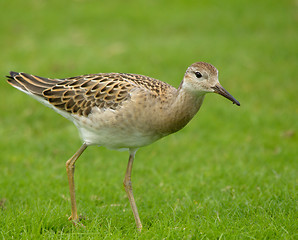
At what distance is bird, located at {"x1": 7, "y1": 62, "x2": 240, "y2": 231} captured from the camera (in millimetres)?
5084

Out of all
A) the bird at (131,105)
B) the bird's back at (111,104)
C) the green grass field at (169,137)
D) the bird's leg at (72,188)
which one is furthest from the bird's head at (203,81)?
the bird's leg at (72,188)

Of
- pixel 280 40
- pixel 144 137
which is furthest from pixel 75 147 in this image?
pixel 280 40

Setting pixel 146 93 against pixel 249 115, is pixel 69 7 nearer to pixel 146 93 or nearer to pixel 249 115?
pixel 249 115

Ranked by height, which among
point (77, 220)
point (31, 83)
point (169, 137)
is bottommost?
point (169, 137)

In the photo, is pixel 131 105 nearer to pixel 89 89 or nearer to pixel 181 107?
pixel 181 107

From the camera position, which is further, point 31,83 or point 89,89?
point 31,83

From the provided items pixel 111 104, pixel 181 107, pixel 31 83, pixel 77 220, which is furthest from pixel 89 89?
pixel 77 220

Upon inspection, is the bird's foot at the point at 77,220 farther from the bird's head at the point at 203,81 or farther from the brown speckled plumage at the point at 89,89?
the bird's head at the point at 203,81

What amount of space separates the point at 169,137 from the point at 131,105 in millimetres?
4609

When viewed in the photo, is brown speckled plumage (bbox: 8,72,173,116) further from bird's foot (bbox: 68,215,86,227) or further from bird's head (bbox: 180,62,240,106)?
bird's foot (bbox: 68,215,86,227)

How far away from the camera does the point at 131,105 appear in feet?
17.0

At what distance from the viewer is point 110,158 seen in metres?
8.70

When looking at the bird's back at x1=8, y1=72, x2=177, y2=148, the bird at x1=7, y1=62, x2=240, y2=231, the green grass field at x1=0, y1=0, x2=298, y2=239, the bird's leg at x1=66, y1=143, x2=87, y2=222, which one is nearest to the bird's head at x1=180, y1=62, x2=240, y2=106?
the bird at x1=7, y1=62, x2=240, y2=231

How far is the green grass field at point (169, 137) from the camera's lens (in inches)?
212
